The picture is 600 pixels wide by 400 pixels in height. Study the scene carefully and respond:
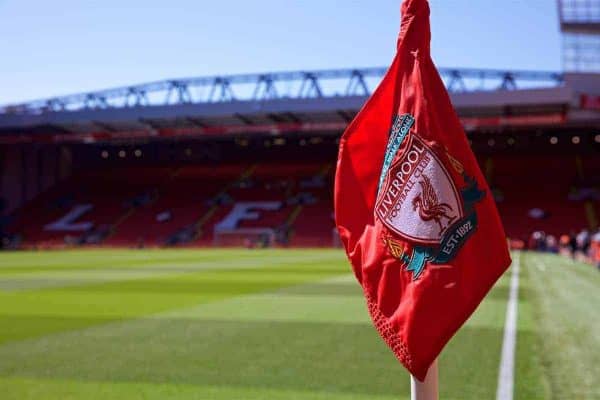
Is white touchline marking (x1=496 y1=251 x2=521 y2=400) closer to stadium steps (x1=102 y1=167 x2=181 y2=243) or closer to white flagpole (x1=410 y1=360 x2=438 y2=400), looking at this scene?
white flagpole (x1=410 y1=360 x2=438 y2=400)

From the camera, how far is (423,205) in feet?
6.64

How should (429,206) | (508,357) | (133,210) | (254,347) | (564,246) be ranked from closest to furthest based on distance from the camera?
(429,206)
(508,357)
(254,347)
(564,246)
(133,210)

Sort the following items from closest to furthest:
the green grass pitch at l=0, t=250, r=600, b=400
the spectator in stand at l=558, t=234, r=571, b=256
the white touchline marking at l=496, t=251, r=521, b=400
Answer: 1. the white touchline marking at l=496, t=251, r=521, b=400
2. the green grass pitch at l=0, t=250, r=600, b=400
3. the spectator in stand at l=558, t=234, r=571, b=256

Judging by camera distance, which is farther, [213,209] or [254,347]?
[213,209]

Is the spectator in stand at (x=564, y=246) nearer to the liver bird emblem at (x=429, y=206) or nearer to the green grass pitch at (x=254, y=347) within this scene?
the green grass pitch at (x=254, y=347)

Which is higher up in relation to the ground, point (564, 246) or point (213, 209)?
point (564, 246)

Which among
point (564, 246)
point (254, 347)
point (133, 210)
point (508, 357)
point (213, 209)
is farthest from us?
point (133, 210)

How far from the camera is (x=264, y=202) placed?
48.6 meters

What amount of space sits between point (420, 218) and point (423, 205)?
39mm

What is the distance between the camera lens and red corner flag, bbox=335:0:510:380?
1.98 meters

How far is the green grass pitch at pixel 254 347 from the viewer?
16.6 feet

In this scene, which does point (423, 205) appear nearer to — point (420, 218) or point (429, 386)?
point (420, 218)

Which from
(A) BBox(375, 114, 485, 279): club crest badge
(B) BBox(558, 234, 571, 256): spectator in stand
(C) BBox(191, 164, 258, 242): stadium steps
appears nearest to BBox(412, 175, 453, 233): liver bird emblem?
(A) BBox(375, 114, 485, 279): club crest badge

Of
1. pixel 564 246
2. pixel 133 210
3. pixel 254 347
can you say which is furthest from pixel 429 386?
pixel 133 210
